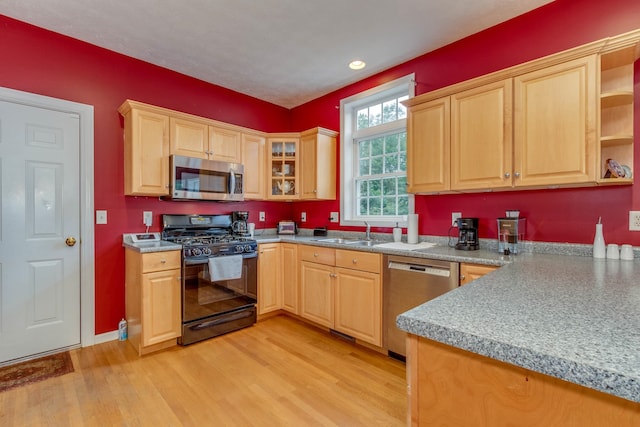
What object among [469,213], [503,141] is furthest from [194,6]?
[469,213]

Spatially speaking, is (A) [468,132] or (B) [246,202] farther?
(B) [246,202]

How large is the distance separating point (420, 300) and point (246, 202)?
2.44m

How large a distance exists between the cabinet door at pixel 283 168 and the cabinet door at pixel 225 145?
0.44 m

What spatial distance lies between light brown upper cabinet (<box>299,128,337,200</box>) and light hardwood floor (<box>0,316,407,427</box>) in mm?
1683

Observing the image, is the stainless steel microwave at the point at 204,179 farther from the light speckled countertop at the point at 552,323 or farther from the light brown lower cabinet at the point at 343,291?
the light speckled countertop at the point at 552,323

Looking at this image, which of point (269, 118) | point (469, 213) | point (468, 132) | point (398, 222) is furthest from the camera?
point (269, 118)

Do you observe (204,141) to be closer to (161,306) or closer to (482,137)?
(161,306)

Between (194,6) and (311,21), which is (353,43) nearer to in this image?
(311,21)

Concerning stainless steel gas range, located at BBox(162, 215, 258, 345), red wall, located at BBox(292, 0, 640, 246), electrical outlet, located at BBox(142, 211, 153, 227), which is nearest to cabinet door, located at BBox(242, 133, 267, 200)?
stainless steel gas range, located at BBox(162, 215, 258, 345)

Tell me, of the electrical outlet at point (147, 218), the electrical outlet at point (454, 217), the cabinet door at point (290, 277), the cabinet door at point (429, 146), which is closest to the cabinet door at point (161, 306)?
the electrical outlet at point (147, 218)

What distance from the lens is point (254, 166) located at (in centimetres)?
363

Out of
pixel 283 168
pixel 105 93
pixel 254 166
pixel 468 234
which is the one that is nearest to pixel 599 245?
pixel 468 234

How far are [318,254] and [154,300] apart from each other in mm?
1484

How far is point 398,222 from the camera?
312 centimetres
